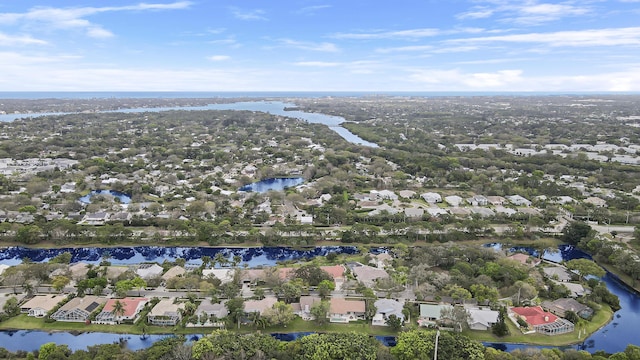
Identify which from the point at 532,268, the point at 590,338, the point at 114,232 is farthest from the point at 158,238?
the point at 590,338

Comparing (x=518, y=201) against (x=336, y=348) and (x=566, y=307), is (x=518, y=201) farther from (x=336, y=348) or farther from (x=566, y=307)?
(x=336, y=348)

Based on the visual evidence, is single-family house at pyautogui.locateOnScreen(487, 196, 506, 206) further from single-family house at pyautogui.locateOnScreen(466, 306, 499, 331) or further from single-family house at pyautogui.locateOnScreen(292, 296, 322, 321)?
single-family house at pyautogui.locateOnScreen(292, 296, 322, 321)

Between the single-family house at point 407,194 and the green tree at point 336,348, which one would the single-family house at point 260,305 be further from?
the single-family house at point 407,194

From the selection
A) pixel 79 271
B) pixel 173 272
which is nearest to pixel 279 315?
pixel 173 272

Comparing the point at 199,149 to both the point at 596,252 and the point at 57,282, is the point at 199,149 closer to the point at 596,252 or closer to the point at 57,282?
the point at 57,282

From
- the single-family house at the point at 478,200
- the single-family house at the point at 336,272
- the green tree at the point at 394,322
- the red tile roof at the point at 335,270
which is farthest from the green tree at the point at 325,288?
the single-family house at the point at 478,200
